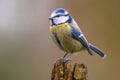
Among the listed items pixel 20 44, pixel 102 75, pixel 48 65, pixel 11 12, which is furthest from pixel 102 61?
pixel 11 12

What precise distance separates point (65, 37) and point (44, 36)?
97cm

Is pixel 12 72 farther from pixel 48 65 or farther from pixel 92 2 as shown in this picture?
pixel 92 2

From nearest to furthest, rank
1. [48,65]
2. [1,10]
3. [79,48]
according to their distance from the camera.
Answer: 1. [79,48]
2. [48,65]
3. [1,10]

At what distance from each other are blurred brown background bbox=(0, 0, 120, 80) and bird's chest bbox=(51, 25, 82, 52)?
0.89 metres

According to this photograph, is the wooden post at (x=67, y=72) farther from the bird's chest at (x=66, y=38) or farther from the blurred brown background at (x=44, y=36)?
the blurred brown background at (x=44, y=36)

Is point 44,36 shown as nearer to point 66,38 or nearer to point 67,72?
point 66,38

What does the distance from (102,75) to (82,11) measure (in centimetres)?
44

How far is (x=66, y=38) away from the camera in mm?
1131

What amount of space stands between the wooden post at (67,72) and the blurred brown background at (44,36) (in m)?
1.00

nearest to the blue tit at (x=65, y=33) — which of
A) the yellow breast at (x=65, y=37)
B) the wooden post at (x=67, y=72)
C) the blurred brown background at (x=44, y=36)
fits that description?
the yellow breast at (x=65, y=37)

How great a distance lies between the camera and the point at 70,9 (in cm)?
210

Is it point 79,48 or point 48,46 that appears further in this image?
point 48,46

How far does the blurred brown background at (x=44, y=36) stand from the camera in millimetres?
2066

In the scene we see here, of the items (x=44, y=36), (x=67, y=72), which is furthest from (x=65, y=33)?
(x=44, y=36)
